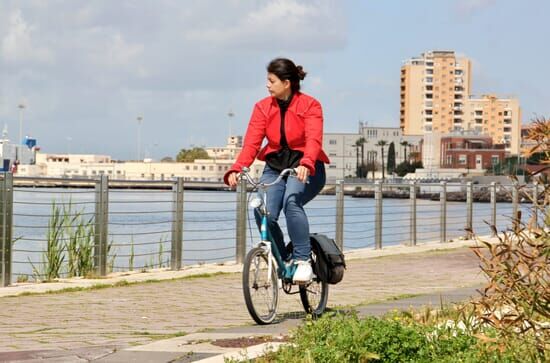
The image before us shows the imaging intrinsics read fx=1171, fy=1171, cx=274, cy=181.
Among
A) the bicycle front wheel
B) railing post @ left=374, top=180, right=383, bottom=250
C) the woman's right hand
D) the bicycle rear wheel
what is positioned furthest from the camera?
railing post @ left=374, top=180, right=383, bottom=250

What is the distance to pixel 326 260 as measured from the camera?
27.3 feet

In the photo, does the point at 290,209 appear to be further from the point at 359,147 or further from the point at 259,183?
the point at 359,147

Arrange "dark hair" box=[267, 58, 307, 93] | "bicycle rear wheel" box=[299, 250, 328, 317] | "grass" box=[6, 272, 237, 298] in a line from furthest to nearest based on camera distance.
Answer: "grass" box=[6, 272, 237, 298] < "bicycle rear wheel" box=[299, 250, 328, 317] < "dark hair" box=[267, 58, 307, 93]

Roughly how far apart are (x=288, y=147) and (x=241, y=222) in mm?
6555

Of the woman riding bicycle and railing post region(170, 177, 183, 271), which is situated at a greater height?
the woman riding bicycle

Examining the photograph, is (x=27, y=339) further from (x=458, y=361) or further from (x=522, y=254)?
(x=522, y=254)

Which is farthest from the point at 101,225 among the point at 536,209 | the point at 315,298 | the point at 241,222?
the point at 536,209

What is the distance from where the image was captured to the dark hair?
8102 mm

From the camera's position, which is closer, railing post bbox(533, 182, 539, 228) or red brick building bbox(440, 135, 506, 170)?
railing post bbox(533, 182, 539, 228)

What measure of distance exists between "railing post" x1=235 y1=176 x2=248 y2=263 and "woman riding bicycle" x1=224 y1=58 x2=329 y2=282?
6317mm

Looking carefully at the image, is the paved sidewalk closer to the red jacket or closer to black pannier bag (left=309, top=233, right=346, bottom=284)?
black pannier bag (left=309, top=233, right=346, bottom=284)

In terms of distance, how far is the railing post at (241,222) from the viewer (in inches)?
574

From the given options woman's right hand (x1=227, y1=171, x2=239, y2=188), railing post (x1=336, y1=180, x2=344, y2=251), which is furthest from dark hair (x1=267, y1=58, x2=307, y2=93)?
railing post (x1=336, y1=180, x2=344, y2=251)

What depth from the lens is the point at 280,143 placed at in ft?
26.8
